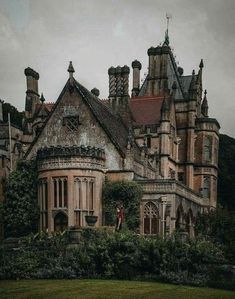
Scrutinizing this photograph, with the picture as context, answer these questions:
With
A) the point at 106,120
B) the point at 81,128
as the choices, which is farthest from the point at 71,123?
the point at 106,120

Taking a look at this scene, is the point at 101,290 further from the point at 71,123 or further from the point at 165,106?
the point at 165,106

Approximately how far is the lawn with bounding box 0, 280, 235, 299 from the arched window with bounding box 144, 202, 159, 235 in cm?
1330

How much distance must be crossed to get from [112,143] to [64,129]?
435 centimetres

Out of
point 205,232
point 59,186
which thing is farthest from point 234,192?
point 59,186

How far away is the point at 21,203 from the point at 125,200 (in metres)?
7.03

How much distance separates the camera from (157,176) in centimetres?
4606

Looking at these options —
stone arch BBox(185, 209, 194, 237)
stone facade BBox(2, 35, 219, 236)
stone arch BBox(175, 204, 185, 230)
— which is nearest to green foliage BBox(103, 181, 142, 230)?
stone facade BBox(2, 35, 219, 236)

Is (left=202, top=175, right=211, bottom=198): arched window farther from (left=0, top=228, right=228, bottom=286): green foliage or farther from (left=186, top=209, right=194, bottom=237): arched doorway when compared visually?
(left=0, top=228, right=228, bottom=286): green foliage

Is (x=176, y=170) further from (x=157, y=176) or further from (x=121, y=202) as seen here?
(x=121, y=202)

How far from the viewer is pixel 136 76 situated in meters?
61.8

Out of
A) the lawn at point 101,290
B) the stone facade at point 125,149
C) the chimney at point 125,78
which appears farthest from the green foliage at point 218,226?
the lawn at point 101,290

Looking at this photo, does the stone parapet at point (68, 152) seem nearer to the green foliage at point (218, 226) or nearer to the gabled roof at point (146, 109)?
the green foliage at point (218, 226)

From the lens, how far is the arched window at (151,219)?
37188 mm

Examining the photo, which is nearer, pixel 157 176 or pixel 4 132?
pixel 157 176
